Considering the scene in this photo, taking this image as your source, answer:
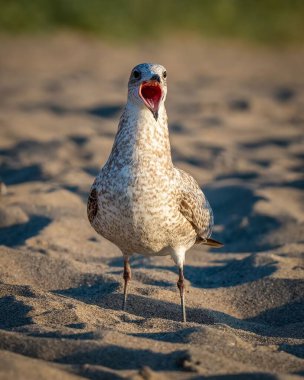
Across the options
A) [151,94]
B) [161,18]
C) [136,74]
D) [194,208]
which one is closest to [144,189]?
[194,208]

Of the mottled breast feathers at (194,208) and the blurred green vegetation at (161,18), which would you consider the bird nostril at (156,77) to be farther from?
the blurred green vegetation at (161,18)

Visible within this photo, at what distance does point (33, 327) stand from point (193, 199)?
178 centimetres

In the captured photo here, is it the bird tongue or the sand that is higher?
the bird tongue

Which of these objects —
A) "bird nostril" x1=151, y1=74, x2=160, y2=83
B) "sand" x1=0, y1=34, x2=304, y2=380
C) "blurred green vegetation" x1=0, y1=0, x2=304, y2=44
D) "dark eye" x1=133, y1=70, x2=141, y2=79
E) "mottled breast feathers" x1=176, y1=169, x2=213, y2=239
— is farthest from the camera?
"blurred green vegetation" x1=0, y1=0, x2=304, y2=44

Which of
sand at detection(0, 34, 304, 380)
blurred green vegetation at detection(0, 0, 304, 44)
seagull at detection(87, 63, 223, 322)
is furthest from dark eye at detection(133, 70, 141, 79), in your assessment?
blurred green vegetation at detection(0, 0, 304, 44)

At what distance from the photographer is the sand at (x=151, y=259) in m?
4.14

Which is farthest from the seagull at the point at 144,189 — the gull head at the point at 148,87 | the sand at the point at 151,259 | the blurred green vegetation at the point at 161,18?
the blurred green vegetation at the point at 161,18

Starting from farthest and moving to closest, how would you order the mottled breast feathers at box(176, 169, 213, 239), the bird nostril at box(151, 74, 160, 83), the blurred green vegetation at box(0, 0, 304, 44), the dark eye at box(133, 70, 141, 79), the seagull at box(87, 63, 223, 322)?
1. the blurred green vegetation at box(0, 0, 304, 44)
2. the mottled breast feathers at box(176, 169, 213, 239)
3. the dark eye at box(133, 70, 141, 79)
4. the bird nostril at box(151, 74, 160, 83)
5. the seagull at box(87, 63, 223, 322)

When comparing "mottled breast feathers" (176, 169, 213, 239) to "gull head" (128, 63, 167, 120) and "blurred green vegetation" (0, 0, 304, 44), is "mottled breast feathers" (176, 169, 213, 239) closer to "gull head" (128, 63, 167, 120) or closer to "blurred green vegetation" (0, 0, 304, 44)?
"gull head" (128, 63, 167, 120)

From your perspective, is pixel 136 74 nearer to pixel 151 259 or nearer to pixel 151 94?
pixel 151 94

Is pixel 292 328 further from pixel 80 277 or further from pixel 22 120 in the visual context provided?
pixel 22 120

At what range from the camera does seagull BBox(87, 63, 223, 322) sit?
5.33 m

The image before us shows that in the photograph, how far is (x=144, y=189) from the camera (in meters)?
5.34

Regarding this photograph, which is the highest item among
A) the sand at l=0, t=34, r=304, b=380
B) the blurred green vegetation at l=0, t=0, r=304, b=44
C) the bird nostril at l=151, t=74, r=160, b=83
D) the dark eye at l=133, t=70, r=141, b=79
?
the blurred green vegetation at l=0, t=0, r=304, b=44
